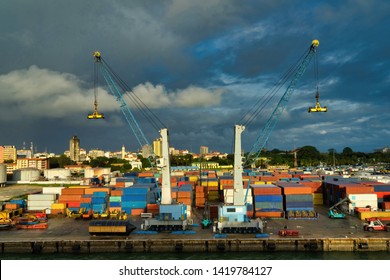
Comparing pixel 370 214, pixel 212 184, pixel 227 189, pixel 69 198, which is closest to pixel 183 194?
pixel 227 189

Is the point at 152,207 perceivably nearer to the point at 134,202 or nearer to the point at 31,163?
the point at 134,202

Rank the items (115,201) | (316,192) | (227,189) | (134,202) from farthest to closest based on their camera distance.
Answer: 1. (316,192)
2. (115,201)
3. (134,202)
4. (227,189)

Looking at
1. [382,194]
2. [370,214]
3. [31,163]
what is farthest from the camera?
[31,163]

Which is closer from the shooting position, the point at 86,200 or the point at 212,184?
the point at 86,200

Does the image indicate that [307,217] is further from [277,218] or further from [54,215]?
[54,215]

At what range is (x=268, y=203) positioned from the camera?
36.9 meters

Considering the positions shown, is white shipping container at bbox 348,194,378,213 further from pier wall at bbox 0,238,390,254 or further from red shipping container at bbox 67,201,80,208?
red shipping container at bbox 67,201,80,208

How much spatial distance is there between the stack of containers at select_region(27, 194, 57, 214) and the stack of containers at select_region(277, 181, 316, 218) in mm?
28579

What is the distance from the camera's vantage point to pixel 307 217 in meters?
35.3

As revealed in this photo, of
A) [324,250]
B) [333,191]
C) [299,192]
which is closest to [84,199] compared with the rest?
[299,192]

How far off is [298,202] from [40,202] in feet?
104

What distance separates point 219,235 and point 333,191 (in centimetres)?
2196

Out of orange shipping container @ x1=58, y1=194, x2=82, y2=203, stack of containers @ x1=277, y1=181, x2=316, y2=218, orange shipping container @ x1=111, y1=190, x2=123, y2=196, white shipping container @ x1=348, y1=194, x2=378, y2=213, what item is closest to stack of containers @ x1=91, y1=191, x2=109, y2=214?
orange shipping container @ x1=111, y1=190, x2=123, y2=196

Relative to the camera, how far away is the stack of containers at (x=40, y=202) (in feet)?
142
